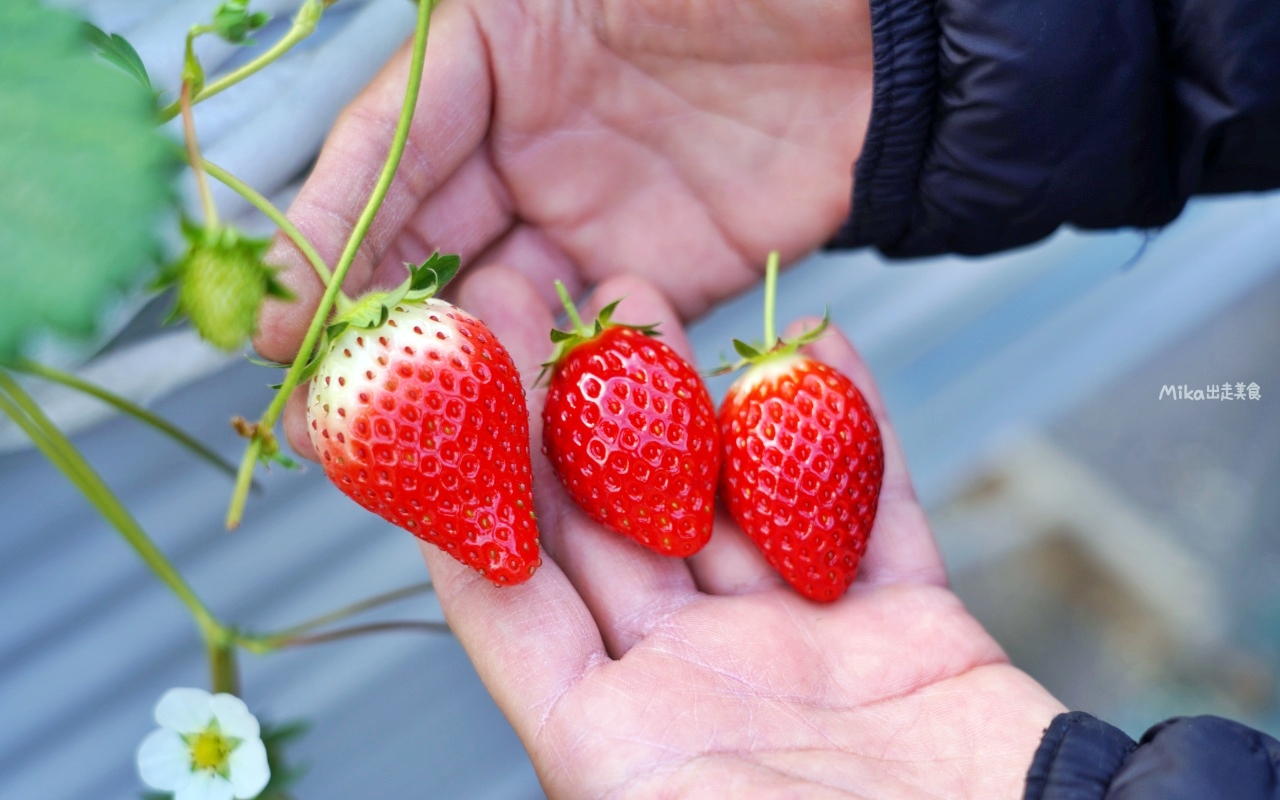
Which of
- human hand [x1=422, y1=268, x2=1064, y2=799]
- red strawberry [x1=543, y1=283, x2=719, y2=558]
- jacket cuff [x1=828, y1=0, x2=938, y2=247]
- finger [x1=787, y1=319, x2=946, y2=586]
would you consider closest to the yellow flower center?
human hand [x1=422, y1=268, x2=1064, y2=799]

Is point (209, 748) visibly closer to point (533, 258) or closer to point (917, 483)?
point (533, 258)

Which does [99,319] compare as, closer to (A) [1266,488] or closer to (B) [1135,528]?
(B) [1135,528]

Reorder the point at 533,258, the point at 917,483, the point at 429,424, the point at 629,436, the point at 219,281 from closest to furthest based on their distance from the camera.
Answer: the point at 219,281 < the point at 429,424 < the point at 629,436 < the point at 533,258 < the point at 917,483

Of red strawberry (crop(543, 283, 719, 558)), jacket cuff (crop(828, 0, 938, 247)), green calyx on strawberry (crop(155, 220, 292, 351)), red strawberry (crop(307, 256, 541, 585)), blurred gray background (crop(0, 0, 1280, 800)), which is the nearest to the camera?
green calyx on strawberry (crop(155, 220, 292, 351))

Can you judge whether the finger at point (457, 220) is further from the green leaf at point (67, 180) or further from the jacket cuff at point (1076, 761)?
the jacket cuff at point (1076, 761)

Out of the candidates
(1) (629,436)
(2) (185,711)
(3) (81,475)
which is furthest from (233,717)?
(1) (629,436)

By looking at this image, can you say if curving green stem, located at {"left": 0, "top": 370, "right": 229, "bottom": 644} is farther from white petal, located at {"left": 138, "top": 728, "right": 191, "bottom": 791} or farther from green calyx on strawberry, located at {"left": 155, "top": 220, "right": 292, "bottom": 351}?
green calyx on strawberry, located at {"left": 155, "top": 220, "right": 292, "bottom": 351}

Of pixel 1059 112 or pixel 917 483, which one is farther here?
pixel 917 483
